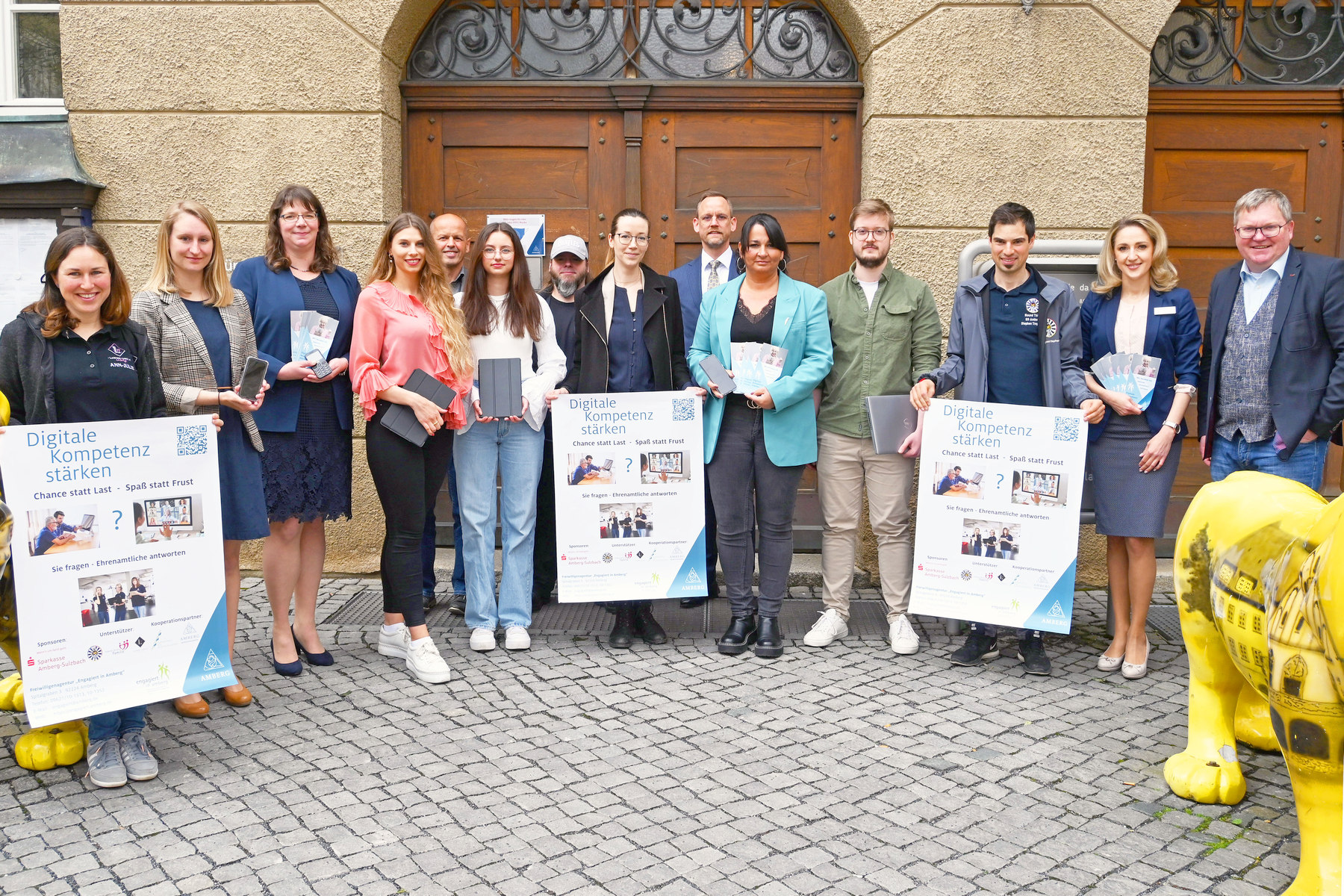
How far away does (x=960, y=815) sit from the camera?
355cm

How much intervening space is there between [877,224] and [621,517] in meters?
1.86

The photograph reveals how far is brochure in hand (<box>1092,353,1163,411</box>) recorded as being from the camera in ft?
15.8

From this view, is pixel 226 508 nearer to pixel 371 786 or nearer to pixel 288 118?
pixel 371 786

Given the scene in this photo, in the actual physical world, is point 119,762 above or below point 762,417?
below

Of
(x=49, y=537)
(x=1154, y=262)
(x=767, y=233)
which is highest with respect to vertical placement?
(x=767, y=233)

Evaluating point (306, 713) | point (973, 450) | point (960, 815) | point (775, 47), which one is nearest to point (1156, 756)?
point (960, 815)

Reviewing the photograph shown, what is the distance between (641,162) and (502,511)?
2743 millimetres

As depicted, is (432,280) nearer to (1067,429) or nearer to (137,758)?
(137,758)

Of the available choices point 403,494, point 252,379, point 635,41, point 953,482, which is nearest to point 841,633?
point 953,482

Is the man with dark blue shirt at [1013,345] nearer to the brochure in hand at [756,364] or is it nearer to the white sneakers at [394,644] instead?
the brochure in hand at [756,364]

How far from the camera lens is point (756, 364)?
199 inches

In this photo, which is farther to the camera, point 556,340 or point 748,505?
point 556,340

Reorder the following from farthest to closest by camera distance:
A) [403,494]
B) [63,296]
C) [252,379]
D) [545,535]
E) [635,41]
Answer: [635,41]
[545,535]
[403,494]
[252,379]
[63,296]

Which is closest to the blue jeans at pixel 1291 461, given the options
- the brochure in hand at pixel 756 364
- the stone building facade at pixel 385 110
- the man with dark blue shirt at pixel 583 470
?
the brochure in hand at pixel 756 364
